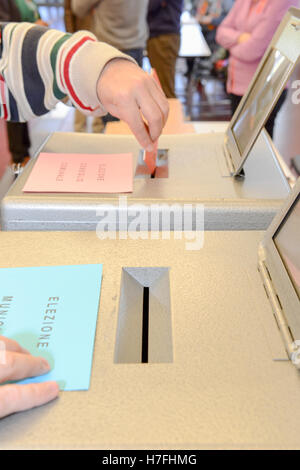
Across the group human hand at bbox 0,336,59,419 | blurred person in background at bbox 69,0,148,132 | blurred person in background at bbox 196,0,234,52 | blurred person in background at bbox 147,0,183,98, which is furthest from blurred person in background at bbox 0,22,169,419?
blurred person in background at bbox 196,0,234,52

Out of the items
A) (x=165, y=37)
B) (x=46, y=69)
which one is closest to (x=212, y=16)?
(x=165, y=37)

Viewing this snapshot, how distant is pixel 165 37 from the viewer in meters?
2.70

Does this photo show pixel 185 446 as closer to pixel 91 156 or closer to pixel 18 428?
pixel 18 428

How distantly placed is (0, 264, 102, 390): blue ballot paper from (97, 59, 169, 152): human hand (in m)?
0.29

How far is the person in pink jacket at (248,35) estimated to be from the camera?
1769 millimetres

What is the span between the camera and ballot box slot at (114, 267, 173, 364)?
0.53 metres

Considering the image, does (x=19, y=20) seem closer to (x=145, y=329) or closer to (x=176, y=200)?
(x=176, y=200)

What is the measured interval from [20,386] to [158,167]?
0.58 metres

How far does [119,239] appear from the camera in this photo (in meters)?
Answer: 0.68

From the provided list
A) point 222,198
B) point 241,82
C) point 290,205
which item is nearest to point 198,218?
point 222,198

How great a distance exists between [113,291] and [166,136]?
1.77 feet

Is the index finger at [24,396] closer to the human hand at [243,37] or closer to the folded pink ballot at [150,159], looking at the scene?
the folded pink ballot at [150,159]

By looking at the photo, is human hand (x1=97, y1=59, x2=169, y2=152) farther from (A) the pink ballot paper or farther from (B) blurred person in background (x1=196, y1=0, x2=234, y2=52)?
(B) blurred person in background (x1=196, y1=0, x2=234, y2=52)
